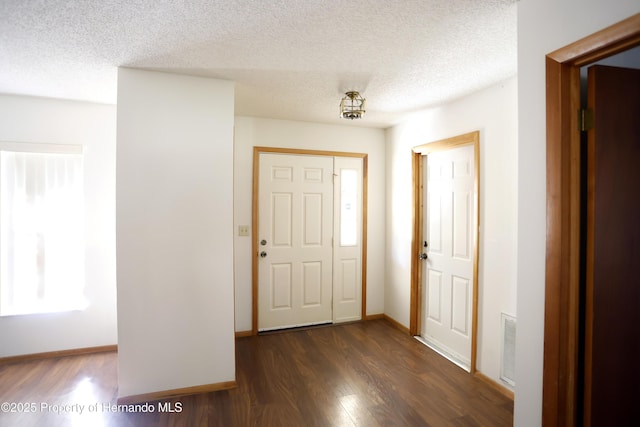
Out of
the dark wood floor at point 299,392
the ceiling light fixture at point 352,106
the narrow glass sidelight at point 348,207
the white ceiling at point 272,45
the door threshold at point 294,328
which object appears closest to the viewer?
the white ceiling at point 272,45

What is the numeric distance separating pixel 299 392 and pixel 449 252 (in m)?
1.88

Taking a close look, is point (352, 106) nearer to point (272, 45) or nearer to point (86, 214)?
point (272, 45)

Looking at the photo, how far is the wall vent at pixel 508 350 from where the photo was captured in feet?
7.73

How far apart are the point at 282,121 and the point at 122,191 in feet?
6.23

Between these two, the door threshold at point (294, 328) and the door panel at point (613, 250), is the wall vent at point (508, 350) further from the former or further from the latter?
the door threshold at point (294, 328)

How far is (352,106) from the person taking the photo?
2.68m

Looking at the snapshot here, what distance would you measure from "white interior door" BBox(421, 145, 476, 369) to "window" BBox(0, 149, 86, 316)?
356 cm

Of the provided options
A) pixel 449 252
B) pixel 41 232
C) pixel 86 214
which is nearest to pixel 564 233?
pixel 449 252

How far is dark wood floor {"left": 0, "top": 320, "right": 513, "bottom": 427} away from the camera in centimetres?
211

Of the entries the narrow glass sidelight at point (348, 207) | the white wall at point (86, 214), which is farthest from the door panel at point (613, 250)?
the white wall at point (86, 214)

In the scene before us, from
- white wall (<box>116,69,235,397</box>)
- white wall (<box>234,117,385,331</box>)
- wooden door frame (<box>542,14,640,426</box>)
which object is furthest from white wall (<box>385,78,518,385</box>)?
white wall (<box>116,69,235,397</box>)

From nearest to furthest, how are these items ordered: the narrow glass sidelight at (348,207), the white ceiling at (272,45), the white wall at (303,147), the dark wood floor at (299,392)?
the white ceiling at (272,45), the dark wood floor at (299,392), the white wall at (303,147), the narrow glass sidelight at (348,207)

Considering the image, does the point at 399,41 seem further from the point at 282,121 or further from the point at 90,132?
the point at 90,132

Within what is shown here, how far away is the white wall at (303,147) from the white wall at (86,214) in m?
1.25
